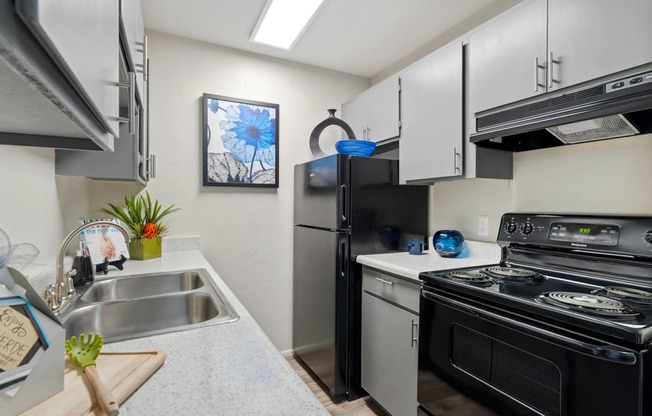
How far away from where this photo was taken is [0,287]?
1.84ft

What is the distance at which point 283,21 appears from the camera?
7.09 ft

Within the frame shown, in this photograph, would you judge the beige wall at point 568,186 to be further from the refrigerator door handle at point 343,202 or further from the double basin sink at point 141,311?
the double basin sink at point 141,311

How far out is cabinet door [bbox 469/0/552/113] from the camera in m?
1.39

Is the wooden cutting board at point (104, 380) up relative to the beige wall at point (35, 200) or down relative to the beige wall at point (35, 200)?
down

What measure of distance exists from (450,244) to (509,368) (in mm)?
896

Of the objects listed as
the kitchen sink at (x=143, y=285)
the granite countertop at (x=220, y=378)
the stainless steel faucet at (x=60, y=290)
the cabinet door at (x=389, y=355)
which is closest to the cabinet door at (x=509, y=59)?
the cabinet door at (x=389, y=355)

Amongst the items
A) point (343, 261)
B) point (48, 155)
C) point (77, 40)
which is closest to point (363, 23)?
point (343, 261)

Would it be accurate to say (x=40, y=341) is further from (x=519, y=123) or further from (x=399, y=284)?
(x=519, y=123)

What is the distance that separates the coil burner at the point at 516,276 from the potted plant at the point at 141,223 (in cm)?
194

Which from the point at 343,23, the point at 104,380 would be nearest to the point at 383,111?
the point at 343,23

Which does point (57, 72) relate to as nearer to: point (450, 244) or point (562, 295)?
point (562, 295)

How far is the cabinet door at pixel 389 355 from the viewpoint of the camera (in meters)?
1.68

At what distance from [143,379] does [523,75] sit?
1.75 meters

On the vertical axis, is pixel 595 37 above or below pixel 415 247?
above
